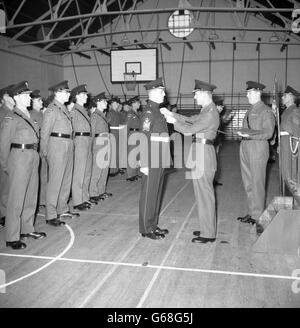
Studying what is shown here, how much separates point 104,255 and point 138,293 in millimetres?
904

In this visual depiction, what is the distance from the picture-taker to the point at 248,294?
260 centimetres

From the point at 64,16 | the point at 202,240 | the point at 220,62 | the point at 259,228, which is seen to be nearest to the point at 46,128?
the point at 202,240

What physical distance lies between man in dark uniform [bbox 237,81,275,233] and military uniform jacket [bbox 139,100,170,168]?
98 cm

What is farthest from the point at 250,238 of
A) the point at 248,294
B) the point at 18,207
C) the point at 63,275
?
the point at 18,207

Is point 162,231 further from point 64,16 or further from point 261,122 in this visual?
point 64,16

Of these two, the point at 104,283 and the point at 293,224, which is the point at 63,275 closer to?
the point at 104,283

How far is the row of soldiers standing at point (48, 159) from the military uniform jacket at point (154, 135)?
1185 millimetres

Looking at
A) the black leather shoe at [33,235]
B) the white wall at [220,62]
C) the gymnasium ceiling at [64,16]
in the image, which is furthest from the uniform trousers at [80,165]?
the white wall at [220,62]

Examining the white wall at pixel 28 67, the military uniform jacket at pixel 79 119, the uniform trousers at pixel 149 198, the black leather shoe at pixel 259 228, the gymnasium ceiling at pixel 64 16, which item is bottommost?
the black leather shoe at pixel 259 228

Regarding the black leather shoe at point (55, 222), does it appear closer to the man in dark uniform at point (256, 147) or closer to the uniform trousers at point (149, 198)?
the uniform trousers at point (149, 198)

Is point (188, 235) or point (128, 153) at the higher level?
point (128, 153)

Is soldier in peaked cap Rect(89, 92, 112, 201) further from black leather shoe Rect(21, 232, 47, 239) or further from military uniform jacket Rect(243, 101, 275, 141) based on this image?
military uniform jacket Rect(243, 101, 275, 141)

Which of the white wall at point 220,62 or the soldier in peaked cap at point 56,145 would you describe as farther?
the white wall at point 220,62

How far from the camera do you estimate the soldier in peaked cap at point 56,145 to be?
4188 millimetres
